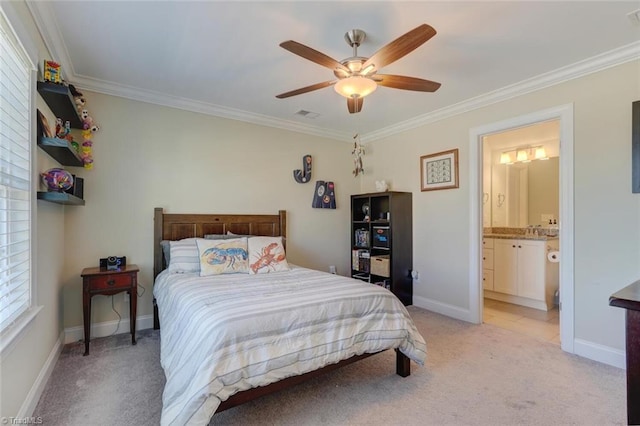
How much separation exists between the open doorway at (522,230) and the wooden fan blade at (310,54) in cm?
→ 223

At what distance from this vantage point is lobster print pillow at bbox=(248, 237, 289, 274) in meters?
2.99

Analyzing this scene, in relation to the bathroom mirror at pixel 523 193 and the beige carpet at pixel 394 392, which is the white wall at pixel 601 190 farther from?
the bathroom mirror at pixel 523 193

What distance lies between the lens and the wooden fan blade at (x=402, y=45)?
163 centimetres

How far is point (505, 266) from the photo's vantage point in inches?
171

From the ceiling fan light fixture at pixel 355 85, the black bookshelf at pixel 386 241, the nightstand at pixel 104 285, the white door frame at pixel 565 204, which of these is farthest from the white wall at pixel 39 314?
the white door frame at pixel 565 204

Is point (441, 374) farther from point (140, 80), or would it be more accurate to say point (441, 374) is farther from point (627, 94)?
point (140, 80)

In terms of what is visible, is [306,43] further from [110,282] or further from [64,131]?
[110,282]

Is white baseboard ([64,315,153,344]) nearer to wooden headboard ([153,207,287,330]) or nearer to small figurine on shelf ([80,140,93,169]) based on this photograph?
wooden headboard ([153,207,287,330])

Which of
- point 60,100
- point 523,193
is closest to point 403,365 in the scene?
point 60,100

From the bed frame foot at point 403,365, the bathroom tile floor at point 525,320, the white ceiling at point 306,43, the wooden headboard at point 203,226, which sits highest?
the white ceiling at point 306,43

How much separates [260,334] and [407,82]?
1.95 meters

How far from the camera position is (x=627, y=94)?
2.46m

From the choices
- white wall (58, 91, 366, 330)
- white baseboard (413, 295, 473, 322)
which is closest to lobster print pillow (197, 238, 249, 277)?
white wall (58, 91, 366, 330)

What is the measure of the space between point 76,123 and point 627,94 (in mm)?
4690
